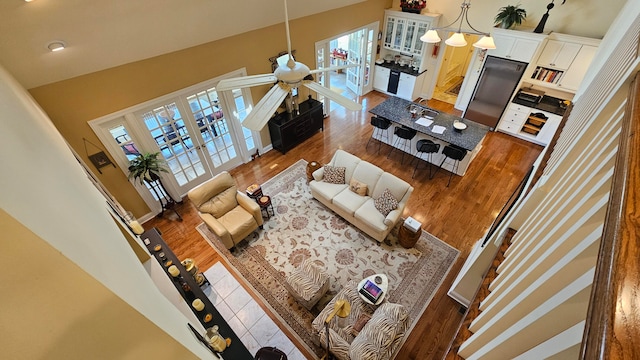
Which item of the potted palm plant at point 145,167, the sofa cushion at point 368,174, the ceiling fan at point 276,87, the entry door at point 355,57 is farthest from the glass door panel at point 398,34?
the potted palm plant at point 145,167

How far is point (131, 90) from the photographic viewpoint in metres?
3.79

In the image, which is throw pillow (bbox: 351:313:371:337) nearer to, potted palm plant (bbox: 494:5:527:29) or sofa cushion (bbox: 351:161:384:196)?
sofa cushion (bbox: 351:161:384:196)

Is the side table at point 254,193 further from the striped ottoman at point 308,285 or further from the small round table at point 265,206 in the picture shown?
the striped ottoman at point 308,285

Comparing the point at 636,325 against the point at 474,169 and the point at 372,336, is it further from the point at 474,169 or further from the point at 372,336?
the point at 474,169

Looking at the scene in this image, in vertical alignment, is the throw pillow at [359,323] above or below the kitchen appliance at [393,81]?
below

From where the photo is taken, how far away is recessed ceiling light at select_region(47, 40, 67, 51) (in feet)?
8.69

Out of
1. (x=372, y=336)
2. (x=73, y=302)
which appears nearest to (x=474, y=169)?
(x=372, y=336)

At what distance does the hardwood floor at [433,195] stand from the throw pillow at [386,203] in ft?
2.65

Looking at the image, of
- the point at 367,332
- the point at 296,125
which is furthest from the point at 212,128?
the point at 367,332

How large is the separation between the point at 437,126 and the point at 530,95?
2.57 metres

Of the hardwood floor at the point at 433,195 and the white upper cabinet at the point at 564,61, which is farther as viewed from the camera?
the white upper cabinet at the point at 564,61

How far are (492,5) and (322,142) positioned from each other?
4.83 meters

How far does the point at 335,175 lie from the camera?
190 inches

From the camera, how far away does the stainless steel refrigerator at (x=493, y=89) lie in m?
5.78
